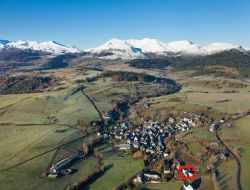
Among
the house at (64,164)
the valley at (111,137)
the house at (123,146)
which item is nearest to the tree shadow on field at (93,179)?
the valley at (111,137)

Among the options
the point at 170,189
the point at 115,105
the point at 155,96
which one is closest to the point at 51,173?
the point at 170,189

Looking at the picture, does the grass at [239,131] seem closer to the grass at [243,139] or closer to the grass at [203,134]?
the grass at [243,139]

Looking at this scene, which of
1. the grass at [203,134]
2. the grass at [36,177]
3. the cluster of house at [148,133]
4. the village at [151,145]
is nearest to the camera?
the grass at [36,177]

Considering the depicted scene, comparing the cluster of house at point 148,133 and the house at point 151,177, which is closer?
the house at point 151,177

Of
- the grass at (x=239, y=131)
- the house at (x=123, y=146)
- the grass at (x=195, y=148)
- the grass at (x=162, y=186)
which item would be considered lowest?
the grass at (x=162, y=186)

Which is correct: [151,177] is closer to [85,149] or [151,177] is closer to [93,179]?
[93,179]

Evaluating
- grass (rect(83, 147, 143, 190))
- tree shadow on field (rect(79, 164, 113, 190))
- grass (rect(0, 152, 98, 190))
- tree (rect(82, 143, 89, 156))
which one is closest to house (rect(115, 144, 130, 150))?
grass (rect(83, 147, 143, 190))

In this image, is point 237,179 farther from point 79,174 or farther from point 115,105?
point 115,105

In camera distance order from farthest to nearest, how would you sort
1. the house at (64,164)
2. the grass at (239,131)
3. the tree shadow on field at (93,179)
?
1. the grass at (239,131)
2. the house at (64,164)
3. the tree shadow on field at (93,179)
